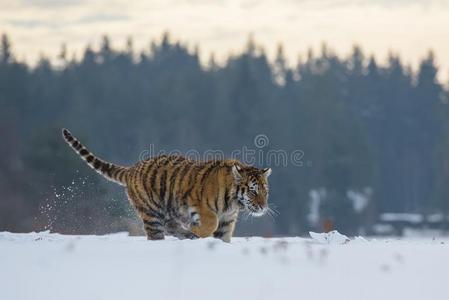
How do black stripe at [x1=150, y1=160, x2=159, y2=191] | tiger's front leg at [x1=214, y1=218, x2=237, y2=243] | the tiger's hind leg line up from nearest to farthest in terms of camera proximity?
1. tiger's front leg at [x1=214, y1=218, x2=237, y2=243]
2. the tiger's hind leg
3. black stripe at [x1=150, y1=160, x2=159, y2=191]

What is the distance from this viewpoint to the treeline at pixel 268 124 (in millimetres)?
90938

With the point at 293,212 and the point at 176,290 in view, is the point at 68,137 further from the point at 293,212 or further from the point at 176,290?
the point at 293,212

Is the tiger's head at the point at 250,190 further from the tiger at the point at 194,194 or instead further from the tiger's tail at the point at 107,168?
the tiger's tail at the point at 107,168

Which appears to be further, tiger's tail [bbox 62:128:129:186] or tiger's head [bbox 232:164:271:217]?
tiger's tail [bbox 62:128:129:186]

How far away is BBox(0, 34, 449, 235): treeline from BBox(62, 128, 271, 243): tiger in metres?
46.1

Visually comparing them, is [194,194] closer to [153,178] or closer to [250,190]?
[250,190]

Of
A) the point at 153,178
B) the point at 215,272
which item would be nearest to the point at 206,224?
the point at 153,178

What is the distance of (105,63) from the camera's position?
127 m

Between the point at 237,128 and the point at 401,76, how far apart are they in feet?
131

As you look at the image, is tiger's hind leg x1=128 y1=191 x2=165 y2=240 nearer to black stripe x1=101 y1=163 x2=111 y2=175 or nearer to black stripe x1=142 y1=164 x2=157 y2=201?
black stripe x1=142 y1=164 x2=157 y2=201

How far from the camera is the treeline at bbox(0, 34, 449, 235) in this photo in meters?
90.9

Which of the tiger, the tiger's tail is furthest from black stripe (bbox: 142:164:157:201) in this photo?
the tiger's tail

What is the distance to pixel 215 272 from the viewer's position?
12.3 meters

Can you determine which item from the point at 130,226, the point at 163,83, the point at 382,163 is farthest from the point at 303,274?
the point at 382,163
